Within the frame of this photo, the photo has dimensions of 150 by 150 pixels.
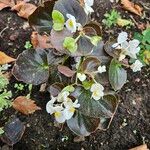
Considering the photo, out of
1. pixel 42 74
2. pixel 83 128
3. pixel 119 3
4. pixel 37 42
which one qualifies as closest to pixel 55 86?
pixel 42 74

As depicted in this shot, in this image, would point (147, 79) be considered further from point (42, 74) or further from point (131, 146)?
point (42, 74)

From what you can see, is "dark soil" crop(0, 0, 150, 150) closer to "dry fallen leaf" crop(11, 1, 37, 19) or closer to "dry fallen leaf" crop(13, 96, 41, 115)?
"dry fallen leaf" crop(13, 96, 41, 115)

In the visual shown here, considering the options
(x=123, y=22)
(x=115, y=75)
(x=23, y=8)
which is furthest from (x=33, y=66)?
(x=123, y=22)

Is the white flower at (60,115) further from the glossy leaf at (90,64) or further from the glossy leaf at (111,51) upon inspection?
the glossy leaf at (111,51)

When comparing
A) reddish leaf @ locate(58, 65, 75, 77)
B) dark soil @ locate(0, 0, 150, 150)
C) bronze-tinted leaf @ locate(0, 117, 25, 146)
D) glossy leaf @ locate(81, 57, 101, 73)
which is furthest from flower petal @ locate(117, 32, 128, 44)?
bronze-tinted leaf @ locate(0, 117, 25, 146)

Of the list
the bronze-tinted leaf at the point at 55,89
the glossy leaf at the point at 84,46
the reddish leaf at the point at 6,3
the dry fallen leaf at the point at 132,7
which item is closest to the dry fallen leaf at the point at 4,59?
the reddish leaf at the point at 6,3

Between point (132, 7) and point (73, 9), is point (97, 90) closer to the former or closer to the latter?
point (73, 9)
